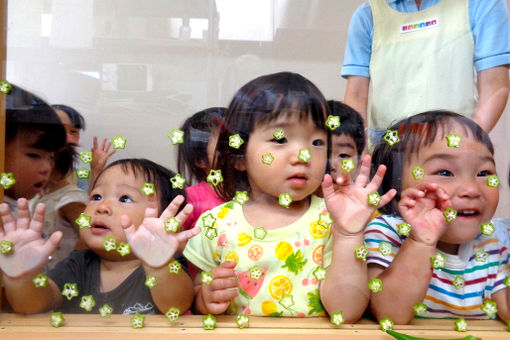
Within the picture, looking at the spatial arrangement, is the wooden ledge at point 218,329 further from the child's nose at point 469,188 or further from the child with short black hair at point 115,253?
the child's nose at point 469,188

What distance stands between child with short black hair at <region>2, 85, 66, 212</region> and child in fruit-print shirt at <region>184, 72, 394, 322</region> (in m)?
0.22

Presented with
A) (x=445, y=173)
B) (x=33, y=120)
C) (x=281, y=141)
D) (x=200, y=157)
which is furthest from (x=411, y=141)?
(x=33, y=120)

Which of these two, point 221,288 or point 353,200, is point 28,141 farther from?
point 353,200

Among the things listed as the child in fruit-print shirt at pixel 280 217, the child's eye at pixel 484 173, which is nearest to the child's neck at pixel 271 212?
the child in fruit-print shirt at pixel 280 217

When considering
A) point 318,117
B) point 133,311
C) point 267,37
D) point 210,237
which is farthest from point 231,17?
point 133,311

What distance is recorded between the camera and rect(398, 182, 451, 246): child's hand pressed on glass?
1.93 feet

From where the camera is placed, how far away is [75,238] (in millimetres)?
635

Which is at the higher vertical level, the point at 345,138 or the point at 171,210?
the point at 345,138

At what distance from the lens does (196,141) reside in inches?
25.0

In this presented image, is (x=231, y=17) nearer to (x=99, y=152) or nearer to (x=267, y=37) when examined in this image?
(x=267, y=37)

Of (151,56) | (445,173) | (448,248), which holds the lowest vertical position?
(448,248)

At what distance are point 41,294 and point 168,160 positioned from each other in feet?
0.79

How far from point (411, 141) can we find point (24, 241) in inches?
20.2

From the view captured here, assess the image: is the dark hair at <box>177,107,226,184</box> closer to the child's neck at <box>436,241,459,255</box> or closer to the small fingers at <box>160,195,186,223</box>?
the small fingers at <box>160,195,186,223</box>
